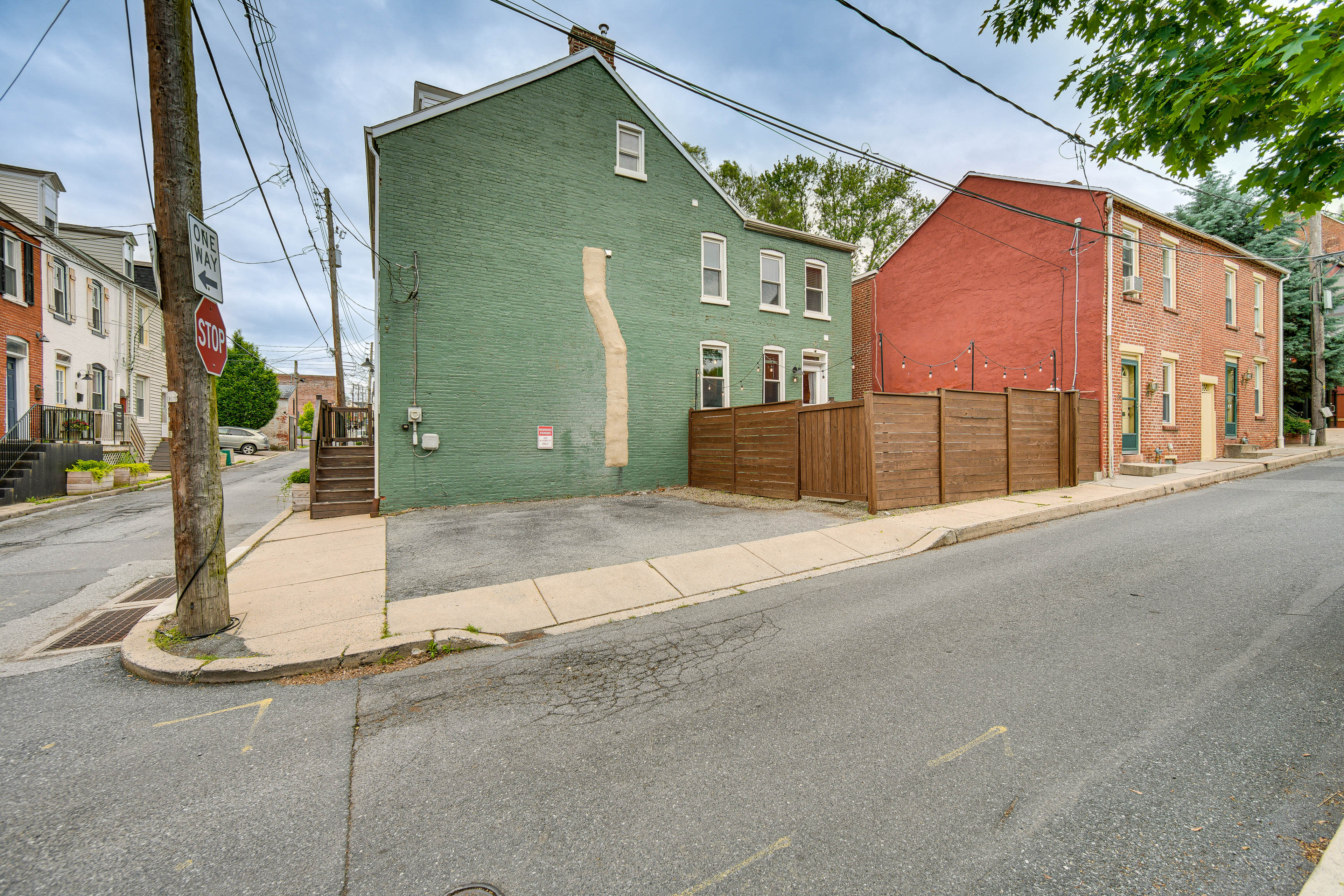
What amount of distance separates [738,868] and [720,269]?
14839 mm

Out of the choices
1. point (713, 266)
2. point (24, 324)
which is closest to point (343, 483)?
point (713, 266)

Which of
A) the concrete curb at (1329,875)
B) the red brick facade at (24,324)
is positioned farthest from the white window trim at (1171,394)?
the red brick facade at (24,324)

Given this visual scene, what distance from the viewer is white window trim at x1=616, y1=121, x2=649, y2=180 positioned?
13742mm

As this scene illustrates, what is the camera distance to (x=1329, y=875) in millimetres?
1983

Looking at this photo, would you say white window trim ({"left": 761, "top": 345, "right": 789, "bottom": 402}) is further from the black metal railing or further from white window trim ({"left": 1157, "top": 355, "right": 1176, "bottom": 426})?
the black metal railing

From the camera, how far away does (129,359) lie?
21875mm

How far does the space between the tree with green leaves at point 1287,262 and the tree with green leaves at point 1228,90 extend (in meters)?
22.1

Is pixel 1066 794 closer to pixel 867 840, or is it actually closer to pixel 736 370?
pixel 867 840

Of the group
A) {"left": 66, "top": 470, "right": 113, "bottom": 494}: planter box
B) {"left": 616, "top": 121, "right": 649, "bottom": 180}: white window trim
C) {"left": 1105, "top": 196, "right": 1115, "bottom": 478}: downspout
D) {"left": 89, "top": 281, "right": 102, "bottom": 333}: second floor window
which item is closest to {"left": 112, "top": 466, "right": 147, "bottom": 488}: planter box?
{"left": 66, "top": 470, "right": 113, "bottom": 494}: planter box

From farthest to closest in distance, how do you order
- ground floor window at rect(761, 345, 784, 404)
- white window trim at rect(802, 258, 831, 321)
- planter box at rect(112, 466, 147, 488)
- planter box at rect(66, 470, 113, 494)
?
1. white window trim at rect(802, 258, 831, 321)
2. ground floor window at rect(761, 345, 784, 404)
3. planter box at rect(112, 466, 147, 488)
4. planter box at rect(66, 470, 113, 494)

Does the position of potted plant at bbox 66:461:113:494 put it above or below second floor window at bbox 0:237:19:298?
below

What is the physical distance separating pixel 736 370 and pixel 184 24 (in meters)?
12.4

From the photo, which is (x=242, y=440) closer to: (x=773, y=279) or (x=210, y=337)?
(x=773, y=279)

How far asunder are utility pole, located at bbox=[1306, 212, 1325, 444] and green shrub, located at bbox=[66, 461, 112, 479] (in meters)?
38.0
